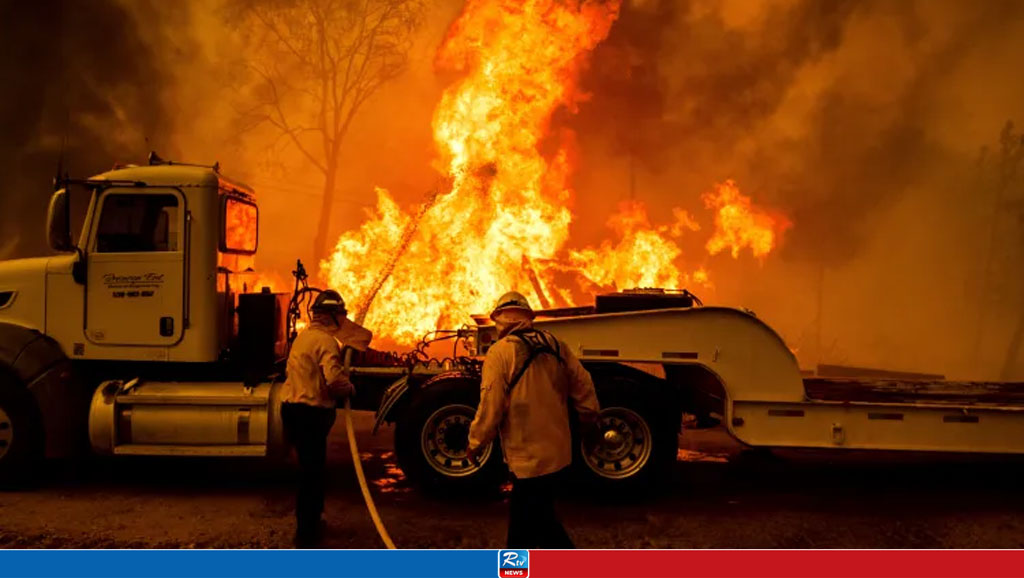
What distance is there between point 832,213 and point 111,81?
2041 cm

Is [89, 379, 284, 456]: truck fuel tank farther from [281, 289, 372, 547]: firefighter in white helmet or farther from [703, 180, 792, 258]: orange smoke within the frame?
[703, 180, 792, 258]: orange smoke

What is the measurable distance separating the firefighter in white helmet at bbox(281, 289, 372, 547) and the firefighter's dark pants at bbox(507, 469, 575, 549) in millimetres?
1966

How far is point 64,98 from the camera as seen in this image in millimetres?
16906


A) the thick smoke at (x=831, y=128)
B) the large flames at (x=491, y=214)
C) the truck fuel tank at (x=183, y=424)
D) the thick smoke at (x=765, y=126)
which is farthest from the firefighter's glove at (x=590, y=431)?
the thick smoke at (x=831, y=128)

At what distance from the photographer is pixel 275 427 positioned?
703 cm

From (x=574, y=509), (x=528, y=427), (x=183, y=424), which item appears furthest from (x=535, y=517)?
(x=183, y=424)

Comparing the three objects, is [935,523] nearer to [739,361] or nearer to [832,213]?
[739,361]

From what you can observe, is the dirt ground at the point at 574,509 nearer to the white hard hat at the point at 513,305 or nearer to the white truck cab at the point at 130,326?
the white truck cab at the point at 130,326

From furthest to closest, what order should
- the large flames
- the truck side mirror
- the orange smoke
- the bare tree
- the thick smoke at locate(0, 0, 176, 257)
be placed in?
the bare tree, the orange smoke, the thick smoke at locate(0, 0, 176, 257), the large flames, the truck side mirror

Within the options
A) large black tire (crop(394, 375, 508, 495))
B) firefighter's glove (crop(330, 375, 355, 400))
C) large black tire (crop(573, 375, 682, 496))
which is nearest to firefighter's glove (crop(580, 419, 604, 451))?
large black tire (crop(573, 375, 682, 496))

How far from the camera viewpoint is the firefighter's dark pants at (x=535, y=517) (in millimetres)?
4418

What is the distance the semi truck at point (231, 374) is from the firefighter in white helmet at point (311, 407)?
126cm

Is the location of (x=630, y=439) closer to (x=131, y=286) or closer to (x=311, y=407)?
(x=311, y=407)
